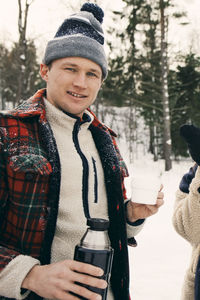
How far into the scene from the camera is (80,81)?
156cm

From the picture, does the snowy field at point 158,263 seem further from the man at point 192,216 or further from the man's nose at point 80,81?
the man's nose at point 80,81

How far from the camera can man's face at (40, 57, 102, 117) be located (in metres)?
1.57

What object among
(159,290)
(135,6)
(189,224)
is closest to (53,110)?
(189,224)

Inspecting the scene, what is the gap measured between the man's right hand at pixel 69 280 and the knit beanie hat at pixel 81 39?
1065 millimetres

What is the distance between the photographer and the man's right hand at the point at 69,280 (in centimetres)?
98

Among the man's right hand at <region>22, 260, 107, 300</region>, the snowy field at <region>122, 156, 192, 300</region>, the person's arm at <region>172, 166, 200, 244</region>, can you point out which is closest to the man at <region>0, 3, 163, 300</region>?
the man's right hand at <region>22, 260, 107, 300</region>

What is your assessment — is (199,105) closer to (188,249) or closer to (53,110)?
(188,249)

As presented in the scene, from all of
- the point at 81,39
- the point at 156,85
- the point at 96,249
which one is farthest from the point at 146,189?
the point at 156,85

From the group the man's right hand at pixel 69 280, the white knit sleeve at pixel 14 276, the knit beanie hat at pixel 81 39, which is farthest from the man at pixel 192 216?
the white knit sleeve at pixel 14 276

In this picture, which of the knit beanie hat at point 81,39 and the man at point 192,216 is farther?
the man at point 192,216

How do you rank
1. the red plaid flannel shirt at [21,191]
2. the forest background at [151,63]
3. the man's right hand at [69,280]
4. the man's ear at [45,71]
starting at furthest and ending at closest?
the forest background at [151,63] < the man's ear at [45,71] < the red plaid flannel shirt at [21,191] < the man's right hand at [69,280]

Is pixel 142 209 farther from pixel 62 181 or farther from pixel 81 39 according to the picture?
pixel 81 39

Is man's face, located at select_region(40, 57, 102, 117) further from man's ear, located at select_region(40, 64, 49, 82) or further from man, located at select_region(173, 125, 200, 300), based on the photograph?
man, located at select_region(173, 125, 200, 300)

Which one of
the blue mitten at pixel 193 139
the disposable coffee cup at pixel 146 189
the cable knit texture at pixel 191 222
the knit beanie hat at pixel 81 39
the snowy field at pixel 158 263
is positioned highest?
the knit beanie hat at pixel 81 39
